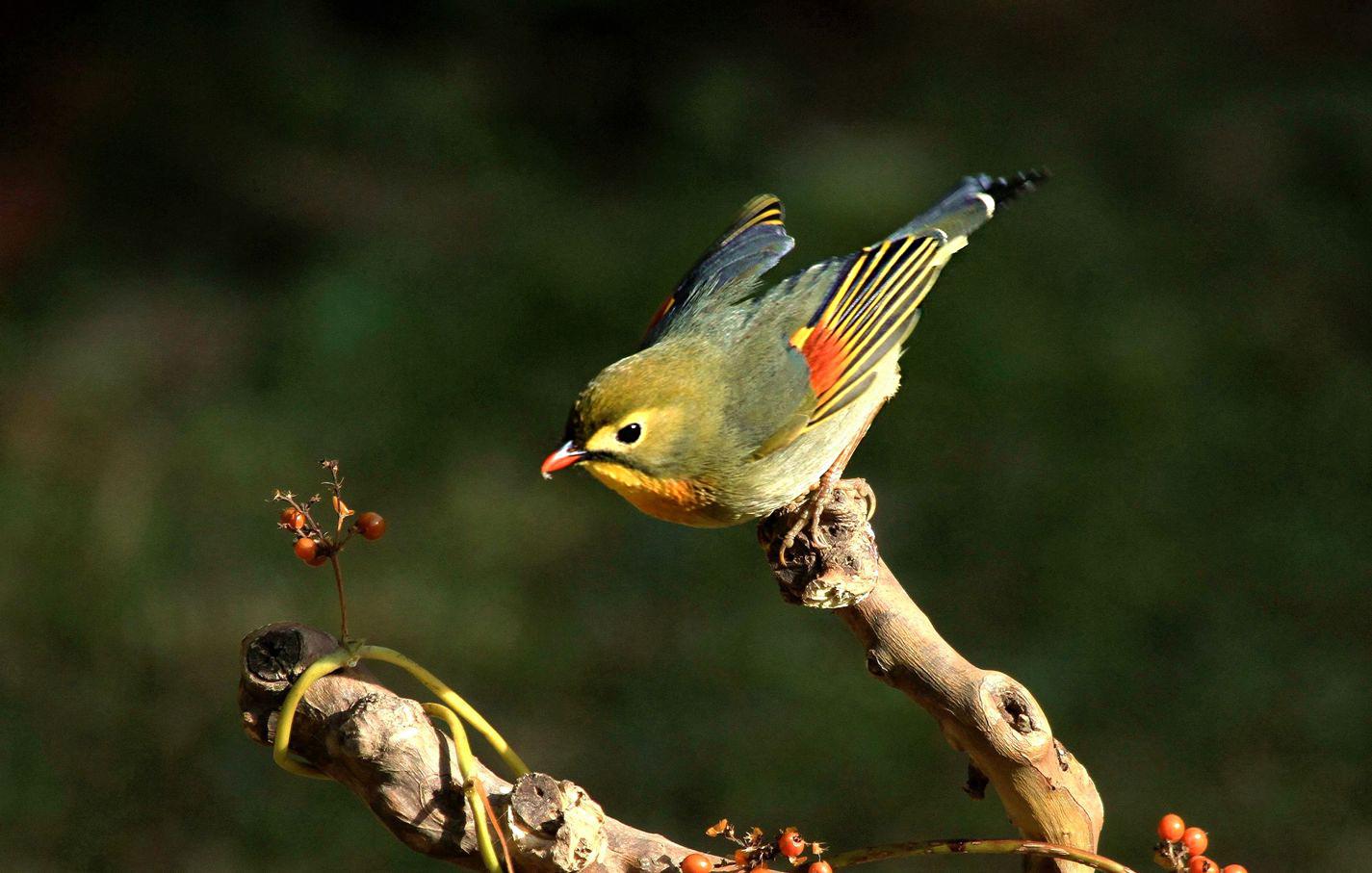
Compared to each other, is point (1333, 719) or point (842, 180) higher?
point (842, 180)

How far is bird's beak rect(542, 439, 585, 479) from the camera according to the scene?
8.05 feet

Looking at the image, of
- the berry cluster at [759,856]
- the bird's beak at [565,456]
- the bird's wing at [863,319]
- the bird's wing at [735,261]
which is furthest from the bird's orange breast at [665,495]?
the berry cluster at [759,856]

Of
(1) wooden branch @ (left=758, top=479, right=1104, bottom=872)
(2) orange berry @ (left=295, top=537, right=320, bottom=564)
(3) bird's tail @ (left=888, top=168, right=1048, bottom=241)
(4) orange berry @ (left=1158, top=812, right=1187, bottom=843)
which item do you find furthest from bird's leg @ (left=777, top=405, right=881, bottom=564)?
(2) orange berry @ (left=295, top=537, right=320, bottom=564)

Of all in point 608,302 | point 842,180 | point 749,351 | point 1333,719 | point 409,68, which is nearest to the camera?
point 749,351

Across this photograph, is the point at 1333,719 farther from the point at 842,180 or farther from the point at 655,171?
the point at 655,171

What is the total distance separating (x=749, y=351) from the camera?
2867 millimetres

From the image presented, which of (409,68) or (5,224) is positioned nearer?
(5,224)

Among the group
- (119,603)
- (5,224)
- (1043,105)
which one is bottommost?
(119,603)

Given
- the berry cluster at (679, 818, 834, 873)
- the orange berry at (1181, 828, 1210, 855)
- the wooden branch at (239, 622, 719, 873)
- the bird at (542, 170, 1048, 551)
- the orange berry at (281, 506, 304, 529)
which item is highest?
the bird at (542, 170, 1048, 551)

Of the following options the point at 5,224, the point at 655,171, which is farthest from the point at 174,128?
the point at 655,171

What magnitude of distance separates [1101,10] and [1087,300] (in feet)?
7.11

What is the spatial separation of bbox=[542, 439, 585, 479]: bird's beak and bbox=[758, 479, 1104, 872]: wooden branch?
49 cm

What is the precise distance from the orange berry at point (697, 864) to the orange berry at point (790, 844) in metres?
0.09

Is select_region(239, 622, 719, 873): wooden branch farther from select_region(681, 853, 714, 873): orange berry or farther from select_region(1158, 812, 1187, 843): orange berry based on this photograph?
select_region(1158, 812, 1187, 843): orange berry
